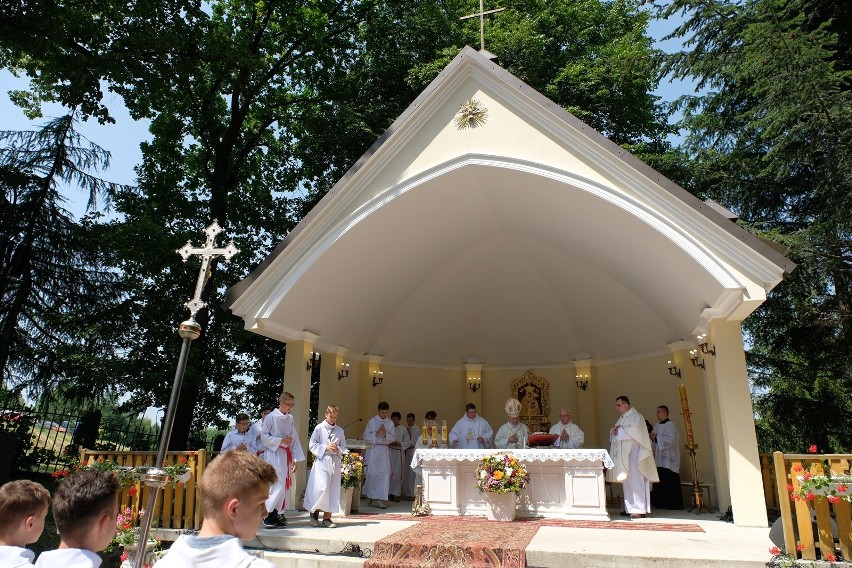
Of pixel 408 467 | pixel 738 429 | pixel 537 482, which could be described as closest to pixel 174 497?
pixel 537 482

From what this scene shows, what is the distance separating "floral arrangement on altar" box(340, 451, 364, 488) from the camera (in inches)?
367

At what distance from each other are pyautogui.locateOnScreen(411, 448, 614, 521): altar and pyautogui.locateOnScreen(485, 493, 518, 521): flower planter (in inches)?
18.1

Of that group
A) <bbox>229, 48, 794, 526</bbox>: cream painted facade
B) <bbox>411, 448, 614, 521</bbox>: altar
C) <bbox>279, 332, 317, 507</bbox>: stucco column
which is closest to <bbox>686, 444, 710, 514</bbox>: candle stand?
<bbox>229, 48, 794, 526</bbox>: cream painted facade

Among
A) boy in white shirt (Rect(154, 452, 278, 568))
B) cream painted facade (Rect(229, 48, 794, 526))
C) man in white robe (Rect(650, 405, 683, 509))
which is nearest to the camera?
boy in white shirt (Rect(154, 452, 278, 568))

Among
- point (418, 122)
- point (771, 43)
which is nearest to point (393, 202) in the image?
point (418, 122)

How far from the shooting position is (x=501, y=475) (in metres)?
8.77

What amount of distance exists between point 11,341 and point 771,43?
19.1 metres

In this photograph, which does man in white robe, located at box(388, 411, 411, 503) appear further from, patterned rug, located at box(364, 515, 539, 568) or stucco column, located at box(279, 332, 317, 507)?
patterned rug, located at box(364, 515, 539, 568)

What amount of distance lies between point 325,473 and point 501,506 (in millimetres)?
2744

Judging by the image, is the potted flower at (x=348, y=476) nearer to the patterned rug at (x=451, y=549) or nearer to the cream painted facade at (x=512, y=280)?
the cream painted facade at (x=512, y=280)

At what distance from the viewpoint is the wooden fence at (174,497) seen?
8.21 metres

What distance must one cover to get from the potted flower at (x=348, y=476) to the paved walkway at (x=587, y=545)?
0.60 m

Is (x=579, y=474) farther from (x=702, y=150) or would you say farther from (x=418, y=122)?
(x=702, y=150)

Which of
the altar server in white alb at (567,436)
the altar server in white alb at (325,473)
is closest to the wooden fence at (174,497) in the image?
the altar server in white alb at (325,473)
